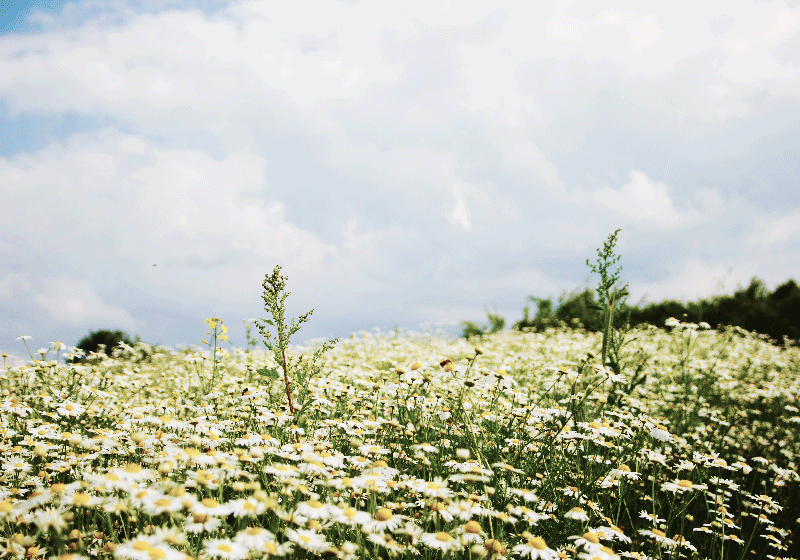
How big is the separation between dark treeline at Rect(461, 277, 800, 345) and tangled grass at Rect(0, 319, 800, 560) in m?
10.9

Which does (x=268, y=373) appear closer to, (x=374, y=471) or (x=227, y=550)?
(x=374, y=471)

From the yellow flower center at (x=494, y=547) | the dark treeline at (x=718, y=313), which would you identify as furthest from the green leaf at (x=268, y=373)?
the dark treeline at (x=718, y=313)

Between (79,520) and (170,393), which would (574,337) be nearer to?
(170,393)

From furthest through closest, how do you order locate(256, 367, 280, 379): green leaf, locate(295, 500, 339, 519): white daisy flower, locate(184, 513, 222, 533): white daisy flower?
locate(256, 367, 280, 379): green leaf < locate(295, 500, 339, 519): white daisy flower < locate(184, 513, 222, 533): white daisy flower

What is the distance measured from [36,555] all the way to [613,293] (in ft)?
16.2

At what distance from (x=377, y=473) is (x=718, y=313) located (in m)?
21.2

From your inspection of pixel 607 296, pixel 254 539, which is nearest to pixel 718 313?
pixel 607 296

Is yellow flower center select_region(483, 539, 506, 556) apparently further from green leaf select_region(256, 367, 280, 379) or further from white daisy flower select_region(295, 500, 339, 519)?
green leaf select_region(256, 367, 280, 379)

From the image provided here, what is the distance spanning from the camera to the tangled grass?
5.84 feet

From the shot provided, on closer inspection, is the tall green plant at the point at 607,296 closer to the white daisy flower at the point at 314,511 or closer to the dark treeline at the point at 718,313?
the white daisy flower at the point at 314,511

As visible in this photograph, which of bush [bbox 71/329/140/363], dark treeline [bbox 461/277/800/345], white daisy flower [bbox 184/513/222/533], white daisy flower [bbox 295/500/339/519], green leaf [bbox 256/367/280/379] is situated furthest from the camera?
dark treeline [bbox 461/277/800/345]

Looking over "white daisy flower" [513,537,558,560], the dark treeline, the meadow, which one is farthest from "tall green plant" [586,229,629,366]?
the dark treeline

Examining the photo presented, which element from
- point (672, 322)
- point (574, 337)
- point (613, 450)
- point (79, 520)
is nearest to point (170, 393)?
point (79, 520)

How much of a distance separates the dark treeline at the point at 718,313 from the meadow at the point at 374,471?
10806mm
